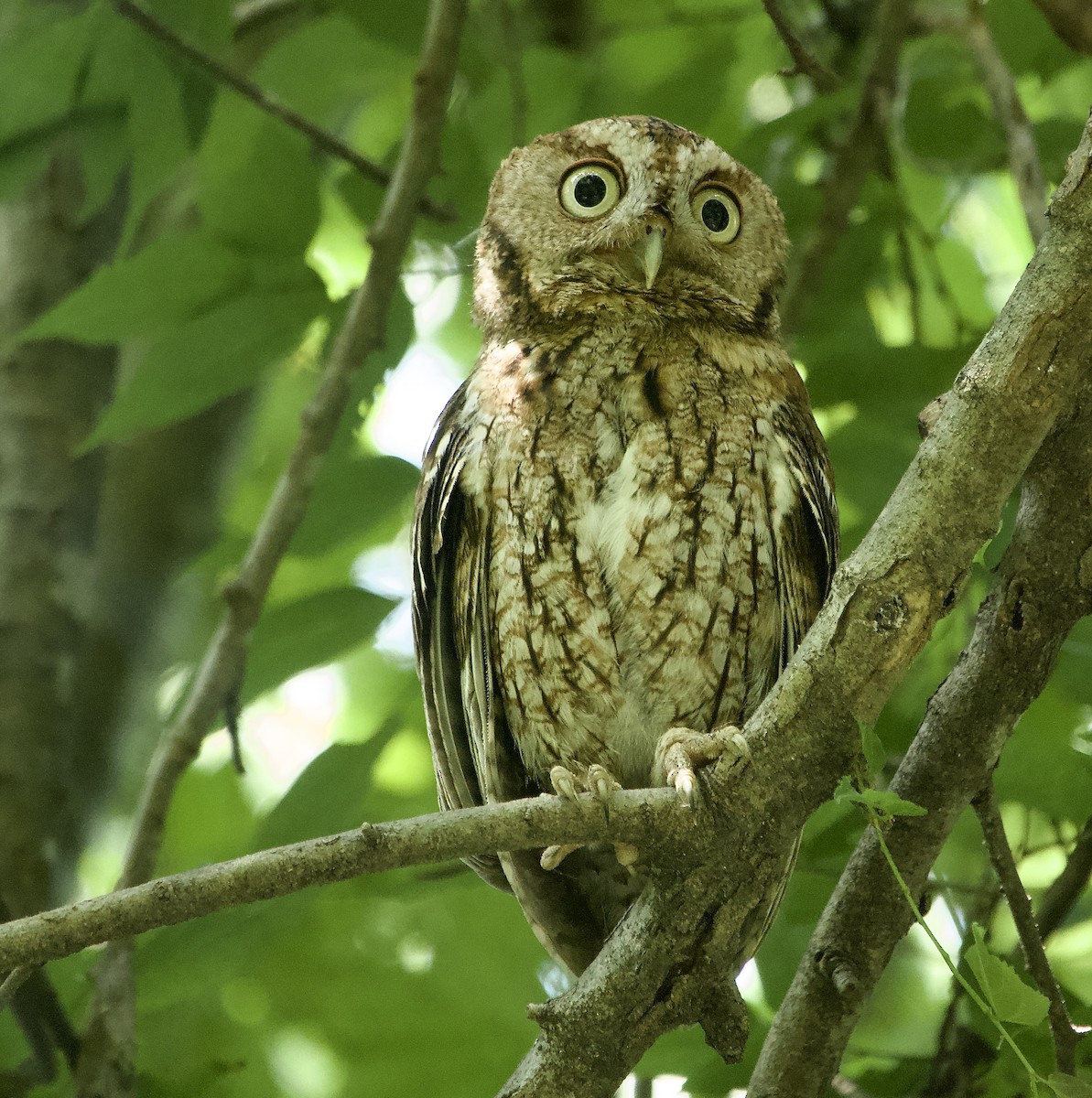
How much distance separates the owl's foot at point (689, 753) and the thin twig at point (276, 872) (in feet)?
0.67

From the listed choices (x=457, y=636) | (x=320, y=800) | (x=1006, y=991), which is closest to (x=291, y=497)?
(x=457, y=636)

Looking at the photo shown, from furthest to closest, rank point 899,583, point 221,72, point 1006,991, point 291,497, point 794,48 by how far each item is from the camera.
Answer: point 221,72
point 291,497
point 794,48
point 899,583
point 1006,991

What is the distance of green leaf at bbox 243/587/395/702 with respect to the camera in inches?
85.6

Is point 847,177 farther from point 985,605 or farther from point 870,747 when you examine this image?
point 870,747

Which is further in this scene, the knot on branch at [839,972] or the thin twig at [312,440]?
the thin twig at [312,440]

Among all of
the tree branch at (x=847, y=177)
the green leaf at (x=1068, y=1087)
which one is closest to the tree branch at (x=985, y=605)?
the green leaf at (x=1068, y=1087)

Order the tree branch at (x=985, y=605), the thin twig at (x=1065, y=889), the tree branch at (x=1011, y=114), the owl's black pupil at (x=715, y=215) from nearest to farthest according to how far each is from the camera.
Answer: the tree branch at (x=985, y=605) < the thin twig at (x=1065, y=889) < the tree branch at (x=1011, y=114) < the owl's black pupil at (x=715, y=215)

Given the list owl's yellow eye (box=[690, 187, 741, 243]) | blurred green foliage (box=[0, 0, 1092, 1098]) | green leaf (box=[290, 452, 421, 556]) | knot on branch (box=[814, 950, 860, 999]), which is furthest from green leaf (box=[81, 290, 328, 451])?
knot on branch (box=[814, 950, 860, 999])

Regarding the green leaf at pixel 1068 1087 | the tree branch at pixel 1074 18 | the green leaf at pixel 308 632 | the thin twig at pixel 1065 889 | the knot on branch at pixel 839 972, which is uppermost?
the tree branch at pixel 1074 18

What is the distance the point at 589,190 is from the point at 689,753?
1103 millimetres

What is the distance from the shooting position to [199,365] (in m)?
2.26

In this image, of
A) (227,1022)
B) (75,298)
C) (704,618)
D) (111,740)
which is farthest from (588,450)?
(111,740)

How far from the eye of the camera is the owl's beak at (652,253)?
2.13 m

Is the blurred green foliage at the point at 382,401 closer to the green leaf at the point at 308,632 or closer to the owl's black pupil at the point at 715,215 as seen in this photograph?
the green leaf at the point at 308,632
